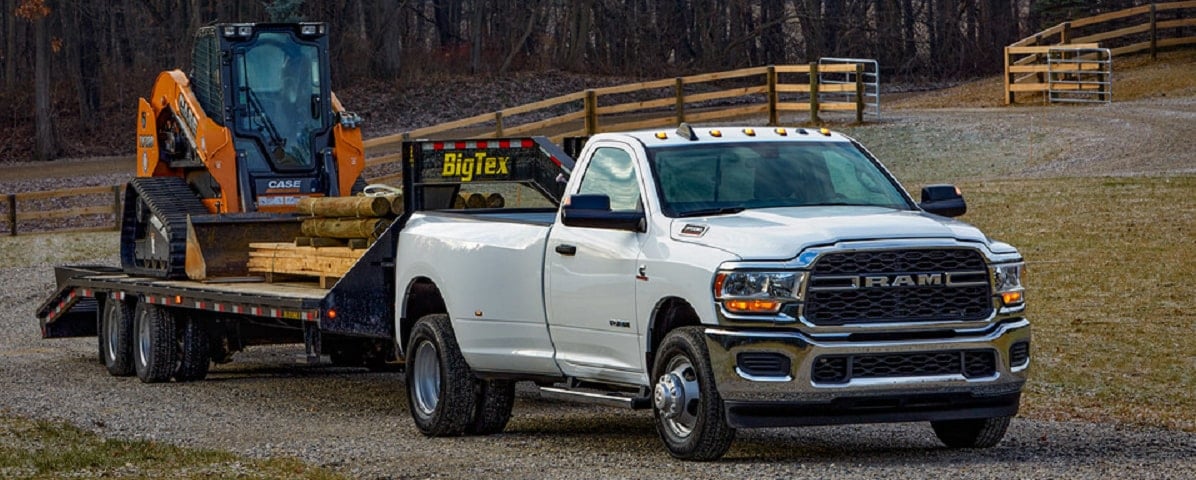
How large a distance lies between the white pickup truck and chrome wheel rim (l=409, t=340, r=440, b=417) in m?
0.01

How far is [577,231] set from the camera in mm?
10953

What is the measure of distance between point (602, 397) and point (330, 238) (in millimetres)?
4437

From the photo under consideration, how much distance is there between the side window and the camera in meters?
10.9

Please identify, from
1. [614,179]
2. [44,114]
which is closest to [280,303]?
[614,179]

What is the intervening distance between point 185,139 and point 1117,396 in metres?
10.6

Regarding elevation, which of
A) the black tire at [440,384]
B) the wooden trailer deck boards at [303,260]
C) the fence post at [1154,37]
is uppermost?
the fence post at [1154,37]

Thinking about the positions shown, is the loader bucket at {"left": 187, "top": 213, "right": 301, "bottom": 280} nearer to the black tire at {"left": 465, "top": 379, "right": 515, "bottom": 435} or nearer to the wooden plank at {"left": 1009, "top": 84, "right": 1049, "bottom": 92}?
the black tire at {"left": 465, "top": 379, "right": 515, "bottom": 435}

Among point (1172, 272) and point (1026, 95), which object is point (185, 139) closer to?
point (1172, 272)

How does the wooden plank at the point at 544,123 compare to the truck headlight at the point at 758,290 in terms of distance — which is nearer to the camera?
the truck headlight at the point at 758,290

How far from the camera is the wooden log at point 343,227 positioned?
13867mm

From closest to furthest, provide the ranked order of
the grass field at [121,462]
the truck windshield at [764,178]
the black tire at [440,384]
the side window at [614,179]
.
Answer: the grass field at [121,462], the truck windshield at [764,178], the side window at [614,179], the black tire at [440,384]

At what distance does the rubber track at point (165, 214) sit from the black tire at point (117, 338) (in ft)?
1.44

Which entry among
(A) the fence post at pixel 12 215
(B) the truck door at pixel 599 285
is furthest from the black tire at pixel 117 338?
(A) the fence post at pixel 12 215

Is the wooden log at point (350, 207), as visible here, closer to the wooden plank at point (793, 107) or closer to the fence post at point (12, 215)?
the fence post at point (12, 215)
